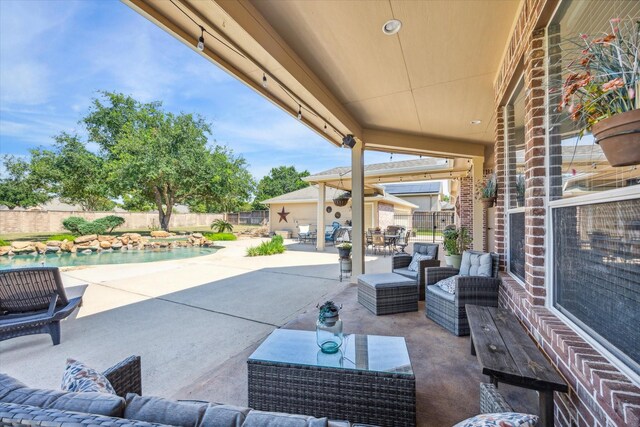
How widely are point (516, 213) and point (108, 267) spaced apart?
956 cm

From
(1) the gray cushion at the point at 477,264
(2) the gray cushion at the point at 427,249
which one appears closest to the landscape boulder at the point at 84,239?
(2) the gray cushion at the point at 427,249

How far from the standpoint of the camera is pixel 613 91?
117 cm

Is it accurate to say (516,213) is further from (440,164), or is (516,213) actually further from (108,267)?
(108,267)

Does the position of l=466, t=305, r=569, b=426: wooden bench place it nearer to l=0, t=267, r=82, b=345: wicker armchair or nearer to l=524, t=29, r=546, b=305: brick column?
l=524, t=29, r=546, b=305: brick column

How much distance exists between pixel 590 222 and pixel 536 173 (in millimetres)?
737

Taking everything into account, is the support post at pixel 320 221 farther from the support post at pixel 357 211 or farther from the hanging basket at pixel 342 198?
the support post at pixel 357 211

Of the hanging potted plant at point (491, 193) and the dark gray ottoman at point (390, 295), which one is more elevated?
the hanging potted plant at point (491, 193)

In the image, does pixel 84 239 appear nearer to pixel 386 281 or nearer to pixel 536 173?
pixel 386 281

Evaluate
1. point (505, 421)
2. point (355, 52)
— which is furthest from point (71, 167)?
point (505, 421)

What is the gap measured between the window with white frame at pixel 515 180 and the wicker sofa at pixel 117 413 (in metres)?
2.95

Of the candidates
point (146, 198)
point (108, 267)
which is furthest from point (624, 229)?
point (146, 198)

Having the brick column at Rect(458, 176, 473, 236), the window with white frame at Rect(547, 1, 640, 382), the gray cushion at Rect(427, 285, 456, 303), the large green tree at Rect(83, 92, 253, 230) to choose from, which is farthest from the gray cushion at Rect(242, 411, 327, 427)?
the large green tree at Rect(83, 92, 253, 230)

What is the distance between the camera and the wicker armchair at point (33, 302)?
122 inches

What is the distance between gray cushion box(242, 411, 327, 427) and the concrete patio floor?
4.90 feet
